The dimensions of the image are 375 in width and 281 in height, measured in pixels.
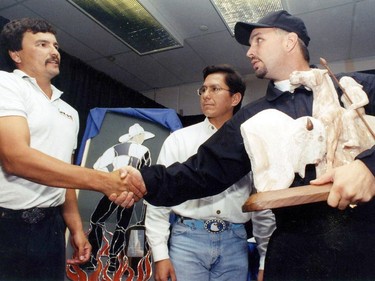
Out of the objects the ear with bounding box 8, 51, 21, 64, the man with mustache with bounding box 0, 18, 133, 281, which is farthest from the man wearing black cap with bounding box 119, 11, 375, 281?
the ear with bounding box 8, 51, 21, 64

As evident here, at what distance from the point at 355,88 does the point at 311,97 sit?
178 mm

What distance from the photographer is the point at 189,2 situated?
3.53m

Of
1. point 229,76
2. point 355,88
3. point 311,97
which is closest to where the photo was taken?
point 355,88

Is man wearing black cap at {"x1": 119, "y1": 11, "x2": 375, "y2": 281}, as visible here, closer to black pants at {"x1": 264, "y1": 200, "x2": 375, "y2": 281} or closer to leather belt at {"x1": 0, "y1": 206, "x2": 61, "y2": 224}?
black pants at {"x1": 264, "y1": 200, "x2": 375, "y2": 281}

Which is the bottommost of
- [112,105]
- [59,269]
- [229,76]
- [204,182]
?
[59,269]

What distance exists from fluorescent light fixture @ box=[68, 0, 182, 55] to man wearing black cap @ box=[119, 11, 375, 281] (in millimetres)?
2363

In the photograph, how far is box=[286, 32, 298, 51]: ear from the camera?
4.56ft

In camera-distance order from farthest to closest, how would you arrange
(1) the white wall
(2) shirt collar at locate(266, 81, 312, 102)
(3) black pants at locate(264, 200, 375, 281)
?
(1) the white wall → (2) shirt collar at locate(266, 81, 312, 102) → (3) black pants at locate(264, 200, 375, 281)

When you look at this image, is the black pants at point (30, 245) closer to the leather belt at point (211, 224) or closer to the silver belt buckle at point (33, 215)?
the silver belt buckle at point (33, 215)

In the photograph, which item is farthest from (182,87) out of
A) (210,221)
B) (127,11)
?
(210,221)

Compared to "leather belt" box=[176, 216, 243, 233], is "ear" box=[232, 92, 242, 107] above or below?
above

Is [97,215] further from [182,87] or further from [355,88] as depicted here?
[182,87]

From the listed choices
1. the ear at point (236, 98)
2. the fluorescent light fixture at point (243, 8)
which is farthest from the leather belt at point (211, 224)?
the fluorescent light fixture at point (243, 8)

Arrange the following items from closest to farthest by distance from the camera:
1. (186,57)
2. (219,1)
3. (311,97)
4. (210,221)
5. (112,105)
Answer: (311,97) → (210,221) → (219,1) → (186,57) → (112,105)
